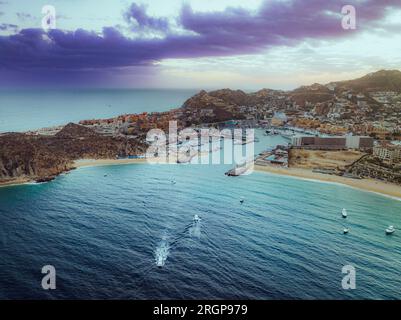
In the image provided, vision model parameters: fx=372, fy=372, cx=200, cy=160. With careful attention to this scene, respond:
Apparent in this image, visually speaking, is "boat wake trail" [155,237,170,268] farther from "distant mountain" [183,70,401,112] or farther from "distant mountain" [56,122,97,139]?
"distant mountain" [183,70,401,112]

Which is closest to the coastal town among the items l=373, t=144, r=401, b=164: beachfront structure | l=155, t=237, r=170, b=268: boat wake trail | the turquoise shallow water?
l=373, t=144, r=401, b=164: beachfront structure

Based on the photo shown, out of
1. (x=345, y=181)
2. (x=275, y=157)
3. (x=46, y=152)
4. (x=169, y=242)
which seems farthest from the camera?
(x=275, y=157)

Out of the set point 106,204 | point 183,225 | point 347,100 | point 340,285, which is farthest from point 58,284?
point 347,100

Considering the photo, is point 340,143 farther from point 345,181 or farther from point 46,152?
point 46,152

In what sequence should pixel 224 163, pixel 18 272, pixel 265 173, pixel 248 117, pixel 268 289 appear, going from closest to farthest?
pixel 268 289 → pixel 18 272 → pixel 265 173 → pixel 224 163 → pixel 248 117

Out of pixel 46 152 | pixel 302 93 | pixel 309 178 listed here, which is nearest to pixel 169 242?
pixel 46 152

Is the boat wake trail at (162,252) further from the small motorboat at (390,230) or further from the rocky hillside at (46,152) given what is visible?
the rocky hillside at (46,152)
